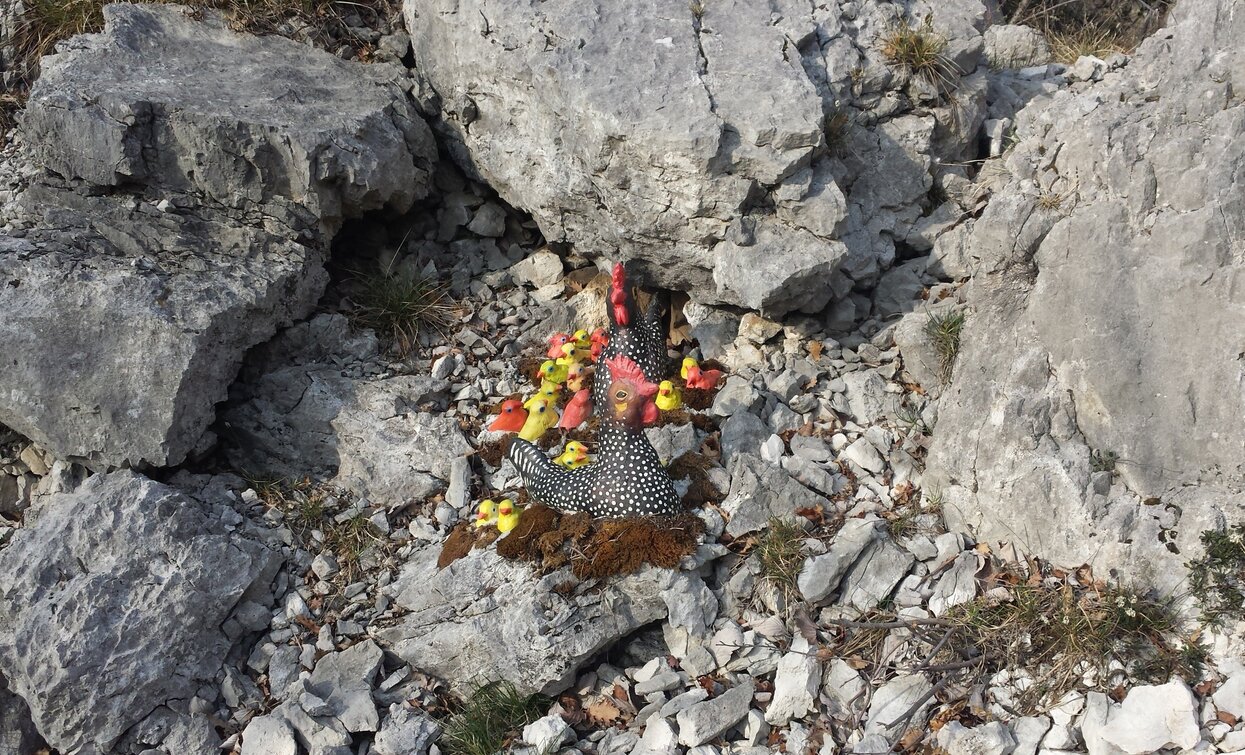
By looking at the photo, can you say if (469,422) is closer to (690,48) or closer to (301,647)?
(301,647)

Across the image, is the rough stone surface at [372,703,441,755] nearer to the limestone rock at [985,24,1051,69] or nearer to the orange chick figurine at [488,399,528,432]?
the orange chick figurine at [488,399,528,432]

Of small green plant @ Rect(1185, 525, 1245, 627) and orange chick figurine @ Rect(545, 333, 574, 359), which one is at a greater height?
small green plant @ Rect(1185, 525, 1245, 627)

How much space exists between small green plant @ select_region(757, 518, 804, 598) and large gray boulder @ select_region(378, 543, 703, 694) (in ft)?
1.30

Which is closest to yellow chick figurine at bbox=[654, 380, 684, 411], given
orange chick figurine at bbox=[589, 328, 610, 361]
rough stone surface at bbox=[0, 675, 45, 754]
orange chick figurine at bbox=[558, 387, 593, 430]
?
orange chick figurine at bbox=[558, 387, 593, 430]

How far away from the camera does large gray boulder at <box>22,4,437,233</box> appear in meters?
6.46

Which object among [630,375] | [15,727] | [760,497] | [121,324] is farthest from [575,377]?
[15,727]

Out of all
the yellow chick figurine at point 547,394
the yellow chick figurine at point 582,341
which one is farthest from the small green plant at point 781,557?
the yellow chick figurine at point 582,341

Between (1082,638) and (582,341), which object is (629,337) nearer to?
(582,341)

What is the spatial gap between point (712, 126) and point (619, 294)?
1187mm

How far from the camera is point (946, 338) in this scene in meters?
5.86

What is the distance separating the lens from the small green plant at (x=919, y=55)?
682cm

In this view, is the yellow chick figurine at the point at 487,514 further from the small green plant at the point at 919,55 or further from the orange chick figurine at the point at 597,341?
the small green plant at the point at 919,55

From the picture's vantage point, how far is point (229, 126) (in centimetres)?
648

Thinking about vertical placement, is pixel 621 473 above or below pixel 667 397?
above
